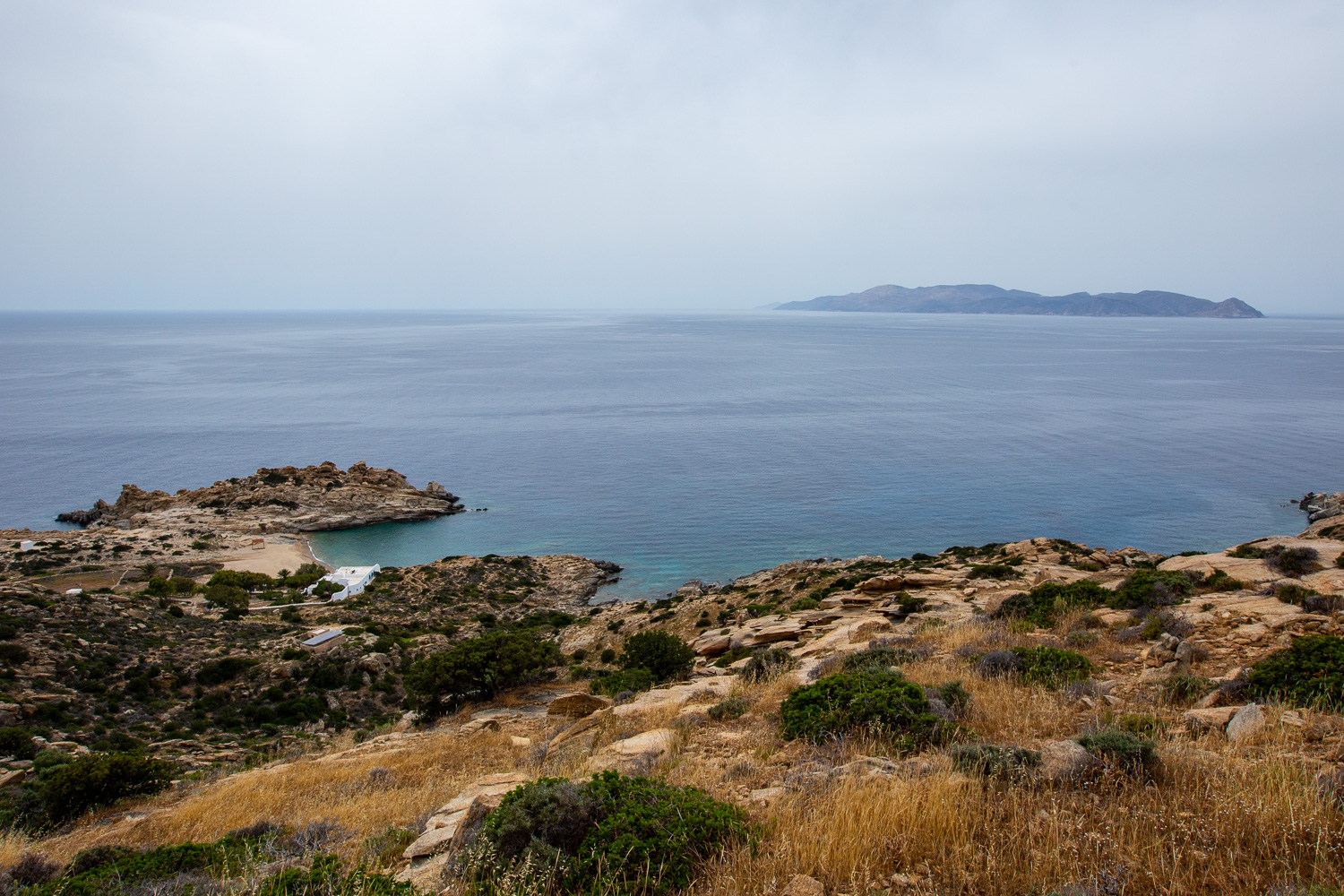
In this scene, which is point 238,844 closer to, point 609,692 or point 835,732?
point 835,732

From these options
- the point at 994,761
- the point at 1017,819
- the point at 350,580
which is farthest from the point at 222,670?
the point at 1017,819

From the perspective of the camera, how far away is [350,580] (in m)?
39.5

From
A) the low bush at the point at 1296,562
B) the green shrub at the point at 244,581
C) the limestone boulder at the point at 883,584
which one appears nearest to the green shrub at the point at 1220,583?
the low bush at the point at 1296,562

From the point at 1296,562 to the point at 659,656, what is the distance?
16108 millimetres

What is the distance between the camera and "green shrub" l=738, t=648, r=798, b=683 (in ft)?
44.3

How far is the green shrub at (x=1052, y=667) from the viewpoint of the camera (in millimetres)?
9156

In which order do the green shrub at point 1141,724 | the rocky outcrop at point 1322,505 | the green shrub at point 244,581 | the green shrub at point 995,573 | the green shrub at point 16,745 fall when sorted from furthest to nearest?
the rocky outcrop at point 1322,505 → the green shrub at point 244,581 → the green shrub at point 995,573 → the green shrub at point 16,745 → the green shrub at point 1141,724

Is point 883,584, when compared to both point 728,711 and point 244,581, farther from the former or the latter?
point 244,581

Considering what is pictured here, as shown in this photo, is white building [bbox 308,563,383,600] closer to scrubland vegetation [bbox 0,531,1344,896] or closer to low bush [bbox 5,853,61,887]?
scrubland vegetation [bbox 0,531,1344,896]

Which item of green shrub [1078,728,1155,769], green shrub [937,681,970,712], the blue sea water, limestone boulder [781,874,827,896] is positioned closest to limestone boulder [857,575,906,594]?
green shrub [937,681,970,712]

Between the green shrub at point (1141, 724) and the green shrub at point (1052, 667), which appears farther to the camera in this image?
the green shrub at point (1052, 667)

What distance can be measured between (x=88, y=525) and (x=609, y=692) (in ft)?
188

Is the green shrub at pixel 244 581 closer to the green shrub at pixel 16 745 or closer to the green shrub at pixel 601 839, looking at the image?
the green shrub at pixel 16 745

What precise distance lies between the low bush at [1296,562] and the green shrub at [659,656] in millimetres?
14882
